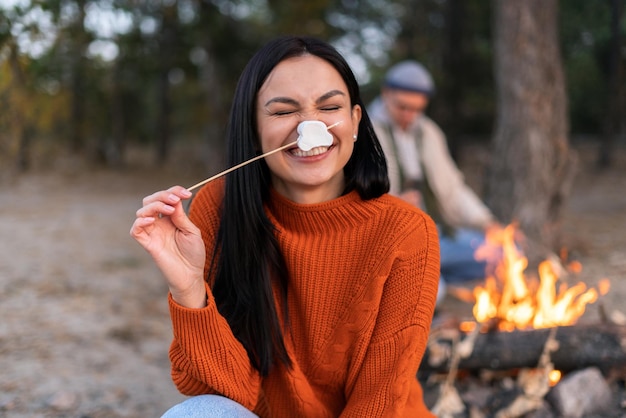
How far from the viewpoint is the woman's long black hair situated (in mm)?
1727

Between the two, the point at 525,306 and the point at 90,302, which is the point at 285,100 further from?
the point at 90,302

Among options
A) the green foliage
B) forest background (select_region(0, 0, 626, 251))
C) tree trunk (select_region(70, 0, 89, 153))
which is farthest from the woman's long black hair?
tree trunk (select_region(70, 0, 89, 153))

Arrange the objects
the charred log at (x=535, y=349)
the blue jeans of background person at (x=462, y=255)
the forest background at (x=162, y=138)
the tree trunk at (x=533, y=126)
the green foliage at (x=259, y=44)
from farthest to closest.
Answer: the green foliage at (x=259, y=44) < the tree trunk at (x=533, y=126) < the blue jeans of background person at (x=462, y=255) < the forest background at (x=162, y=138) < the charred log at (x=535, y=349)

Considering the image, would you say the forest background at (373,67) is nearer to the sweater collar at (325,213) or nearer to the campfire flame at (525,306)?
the campfire flame at (525,306)

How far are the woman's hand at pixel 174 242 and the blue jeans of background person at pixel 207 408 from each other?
250 mm

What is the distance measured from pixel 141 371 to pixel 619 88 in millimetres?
9383

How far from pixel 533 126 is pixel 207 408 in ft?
14.0

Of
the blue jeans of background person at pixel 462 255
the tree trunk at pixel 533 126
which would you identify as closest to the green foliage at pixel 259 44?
the tree trunk at pixel 533 126

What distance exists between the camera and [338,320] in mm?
1761

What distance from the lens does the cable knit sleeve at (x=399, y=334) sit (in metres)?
1.60

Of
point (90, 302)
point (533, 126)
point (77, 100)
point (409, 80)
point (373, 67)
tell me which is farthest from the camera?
point (77, 100)

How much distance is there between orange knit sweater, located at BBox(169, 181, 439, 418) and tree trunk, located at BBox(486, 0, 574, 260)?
364cm

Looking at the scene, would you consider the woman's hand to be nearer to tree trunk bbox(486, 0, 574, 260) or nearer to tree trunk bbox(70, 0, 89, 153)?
tree trunk bbox(486, 0, 574, 260)

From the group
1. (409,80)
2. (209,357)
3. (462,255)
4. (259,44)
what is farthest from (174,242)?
(259,44)
